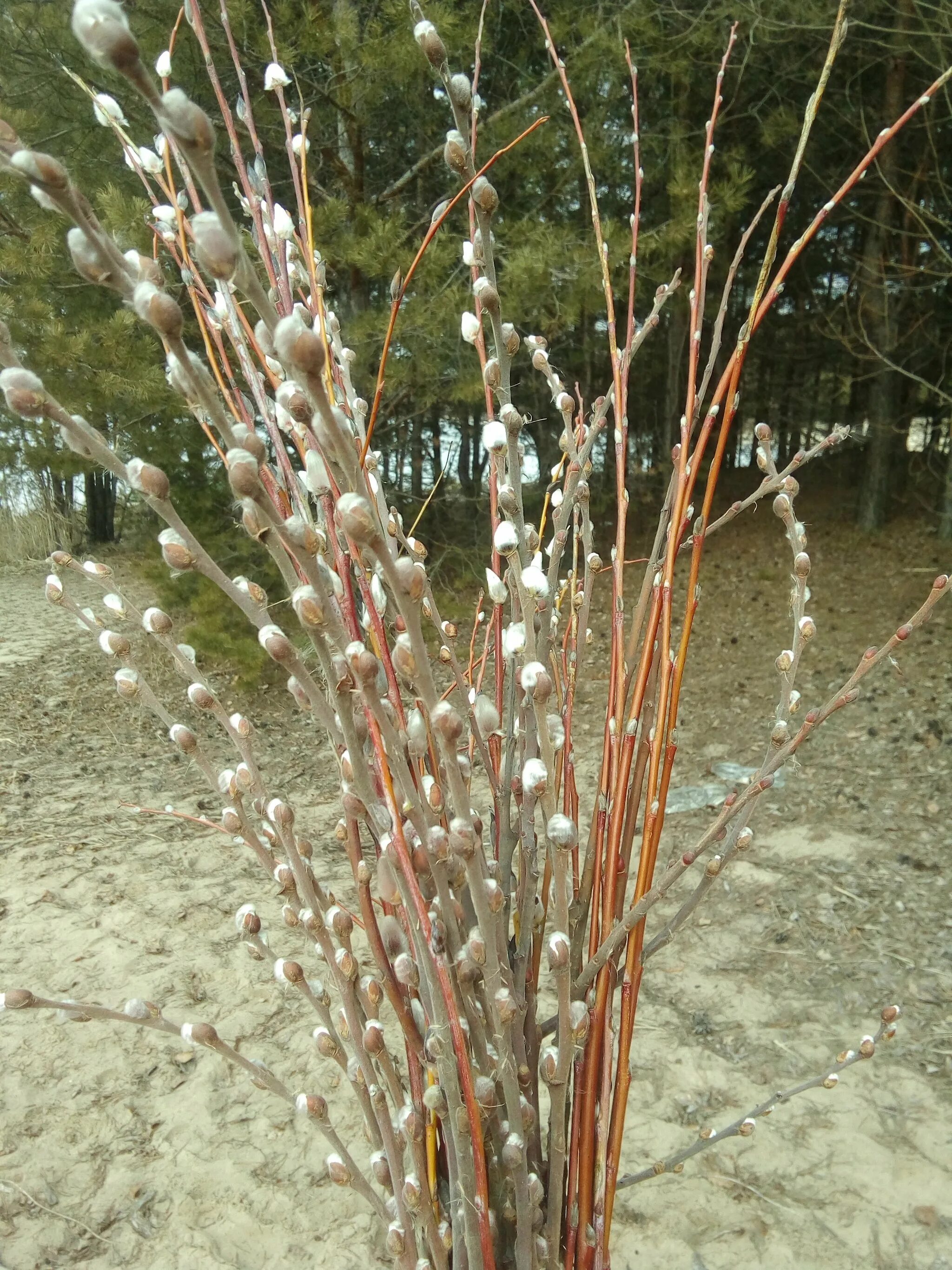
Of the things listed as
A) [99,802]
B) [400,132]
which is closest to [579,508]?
[99,802]

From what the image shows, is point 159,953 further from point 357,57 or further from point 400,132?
point 400,132

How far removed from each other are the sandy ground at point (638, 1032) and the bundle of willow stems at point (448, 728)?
711 millimetres

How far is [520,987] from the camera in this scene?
0.79 metres

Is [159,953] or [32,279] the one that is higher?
[32,279]

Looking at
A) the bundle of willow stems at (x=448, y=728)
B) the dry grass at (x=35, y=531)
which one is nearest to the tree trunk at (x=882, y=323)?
the bundle of willow stems at (x=448, y=728)

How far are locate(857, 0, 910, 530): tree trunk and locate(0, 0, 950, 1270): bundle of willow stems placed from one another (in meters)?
4.36

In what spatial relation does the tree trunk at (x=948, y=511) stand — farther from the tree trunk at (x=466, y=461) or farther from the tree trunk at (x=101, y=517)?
the tree trunk at (x=101, y=517)

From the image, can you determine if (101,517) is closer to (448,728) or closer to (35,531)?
(35,531)

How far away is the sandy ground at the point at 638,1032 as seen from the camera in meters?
1.38

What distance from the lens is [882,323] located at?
18.2ft

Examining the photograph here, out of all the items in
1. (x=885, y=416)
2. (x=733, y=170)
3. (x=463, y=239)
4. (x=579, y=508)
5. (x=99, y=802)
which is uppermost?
(x=733, y=170)

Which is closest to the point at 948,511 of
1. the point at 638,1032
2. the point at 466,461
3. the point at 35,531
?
the point at 466,461

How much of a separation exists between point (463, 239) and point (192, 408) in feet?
11.1

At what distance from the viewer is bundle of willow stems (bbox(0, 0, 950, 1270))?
494 mm
